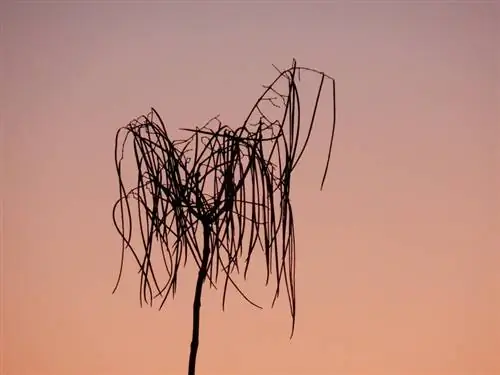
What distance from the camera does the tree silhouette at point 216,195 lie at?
144 centimetres

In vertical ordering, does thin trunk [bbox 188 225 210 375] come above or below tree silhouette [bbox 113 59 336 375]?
below

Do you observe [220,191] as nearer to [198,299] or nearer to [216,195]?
[216,195]

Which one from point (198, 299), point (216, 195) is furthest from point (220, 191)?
point (198, 299)

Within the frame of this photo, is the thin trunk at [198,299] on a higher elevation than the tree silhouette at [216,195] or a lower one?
lower

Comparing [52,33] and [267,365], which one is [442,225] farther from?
[52,33]

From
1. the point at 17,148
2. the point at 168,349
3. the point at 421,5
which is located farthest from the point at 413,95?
the point at 17,148

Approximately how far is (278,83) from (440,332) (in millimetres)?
754

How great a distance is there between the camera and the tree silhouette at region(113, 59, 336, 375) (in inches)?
56.9

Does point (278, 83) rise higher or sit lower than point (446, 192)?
higher

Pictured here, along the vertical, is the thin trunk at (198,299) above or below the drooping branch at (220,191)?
below

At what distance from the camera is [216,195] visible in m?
1.45

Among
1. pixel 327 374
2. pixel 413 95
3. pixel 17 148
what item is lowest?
pixel 327 374

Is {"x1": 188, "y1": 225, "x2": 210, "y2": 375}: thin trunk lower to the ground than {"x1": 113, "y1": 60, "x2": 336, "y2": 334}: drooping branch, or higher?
lower

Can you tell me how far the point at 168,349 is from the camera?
5.06 feet
